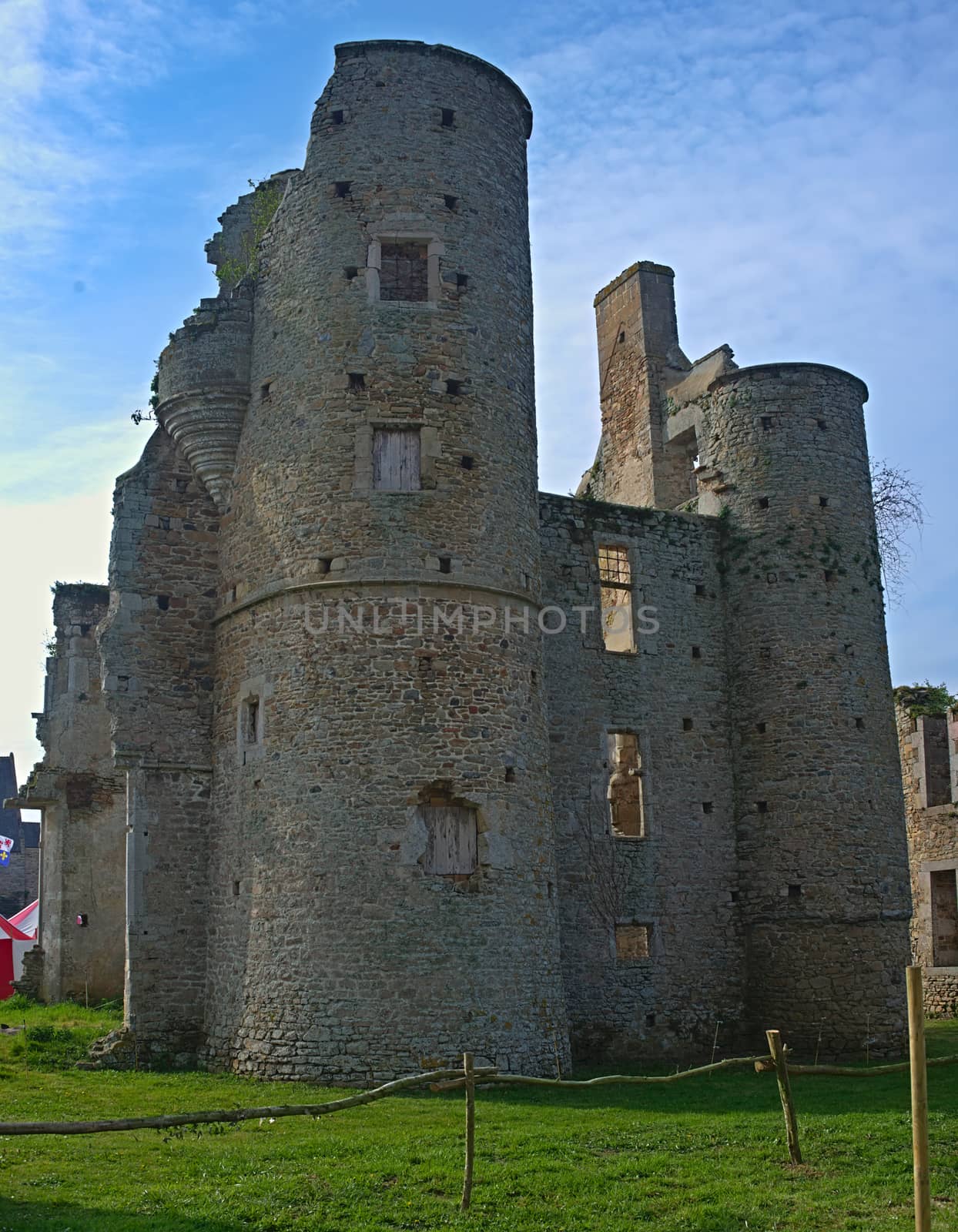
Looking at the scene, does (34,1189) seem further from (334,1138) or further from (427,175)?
(427,175)

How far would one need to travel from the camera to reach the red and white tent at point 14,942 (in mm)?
26375

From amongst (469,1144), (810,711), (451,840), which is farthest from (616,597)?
(469,1144)

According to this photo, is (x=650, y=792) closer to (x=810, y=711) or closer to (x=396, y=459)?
(x=810, y=711)

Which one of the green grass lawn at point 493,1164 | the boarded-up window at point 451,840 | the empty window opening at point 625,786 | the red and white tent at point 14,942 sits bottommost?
the green grass lawn at point 493,1164

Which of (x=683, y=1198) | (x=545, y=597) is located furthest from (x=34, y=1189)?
(x=545, y=597)

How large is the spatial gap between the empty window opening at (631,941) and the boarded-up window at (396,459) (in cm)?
753

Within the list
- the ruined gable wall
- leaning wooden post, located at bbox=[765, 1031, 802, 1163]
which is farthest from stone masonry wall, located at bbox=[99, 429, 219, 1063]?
leaning wooden post, located at bbox=[765, 1031, 802, 1163]

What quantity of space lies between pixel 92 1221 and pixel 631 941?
39.5 feet

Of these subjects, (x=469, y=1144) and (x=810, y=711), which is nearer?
(x=469, y=1144)

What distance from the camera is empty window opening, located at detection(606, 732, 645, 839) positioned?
63.3 feet

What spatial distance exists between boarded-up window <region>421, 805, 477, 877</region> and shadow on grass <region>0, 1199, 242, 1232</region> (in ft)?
22.3

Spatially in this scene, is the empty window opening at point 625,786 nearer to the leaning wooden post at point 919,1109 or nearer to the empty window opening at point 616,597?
the empty window opening at point 616,597

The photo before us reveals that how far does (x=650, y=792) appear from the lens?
1919 centimetres

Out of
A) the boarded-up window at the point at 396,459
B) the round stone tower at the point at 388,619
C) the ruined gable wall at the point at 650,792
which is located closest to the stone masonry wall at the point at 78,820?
the round stone tower at the point at 388,619
